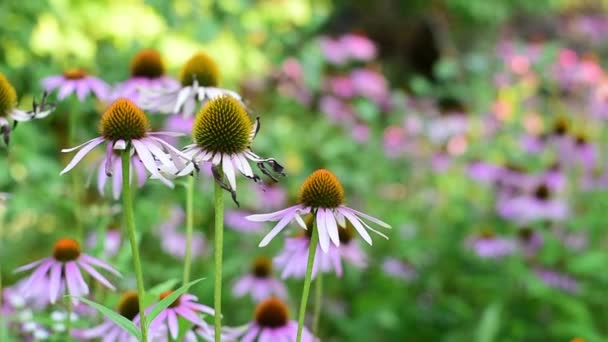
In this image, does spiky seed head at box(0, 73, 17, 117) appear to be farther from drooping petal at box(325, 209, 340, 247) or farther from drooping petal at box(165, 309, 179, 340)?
drooping petal at box(325, 209, 340, 247)

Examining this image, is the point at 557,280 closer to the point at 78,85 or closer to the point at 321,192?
the point at 78,85

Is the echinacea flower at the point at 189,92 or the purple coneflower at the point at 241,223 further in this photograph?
the purple coneflower at the point at 241,223

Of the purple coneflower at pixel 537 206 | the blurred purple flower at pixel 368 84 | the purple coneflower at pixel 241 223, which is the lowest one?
the purple coneflower at pixel 241 223

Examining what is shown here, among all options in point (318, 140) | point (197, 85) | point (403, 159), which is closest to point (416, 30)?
point (403, 159)

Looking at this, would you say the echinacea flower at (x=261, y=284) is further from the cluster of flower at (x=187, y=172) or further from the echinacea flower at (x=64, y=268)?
the echinacea flower at (x=64, y=268)

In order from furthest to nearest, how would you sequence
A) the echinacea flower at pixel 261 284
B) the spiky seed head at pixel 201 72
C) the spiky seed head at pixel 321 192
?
1. the echinacea flower at pixel 261 284
2. the spiky seed head at pixel 201 72
3. the spiky seed head at pixel 321 192

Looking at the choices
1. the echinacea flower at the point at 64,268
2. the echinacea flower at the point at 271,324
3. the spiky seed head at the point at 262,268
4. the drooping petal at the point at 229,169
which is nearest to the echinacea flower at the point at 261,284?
the spiky seed head at the point at 262,268

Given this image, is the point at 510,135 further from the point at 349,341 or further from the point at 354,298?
the point at 349,341
